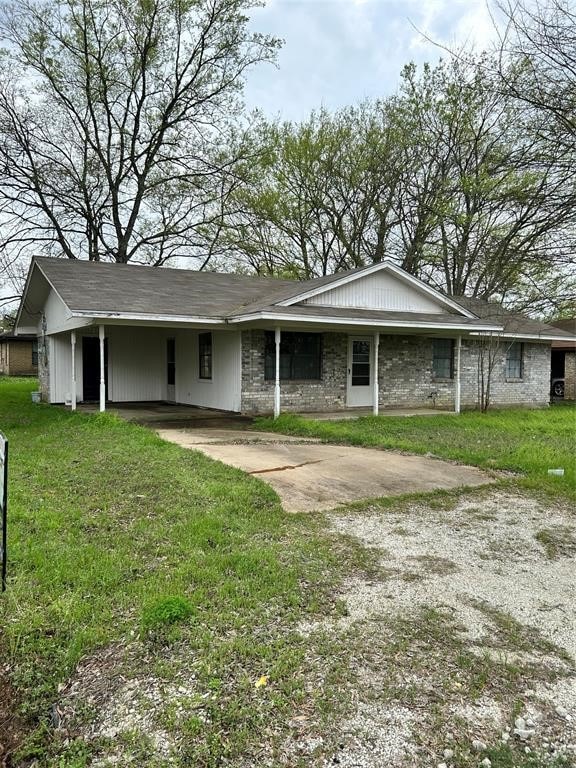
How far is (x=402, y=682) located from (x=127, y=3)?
26.6 m

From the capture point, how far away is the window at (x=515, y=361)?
17.7 m

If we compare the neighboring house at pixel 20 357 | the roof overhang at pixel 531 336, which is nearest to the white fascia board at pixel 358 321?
the roof overhang at pixel 531 336

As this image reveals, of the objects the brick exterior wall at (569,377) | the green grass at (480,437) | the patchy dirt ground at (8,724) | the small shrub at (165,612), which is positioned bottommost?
the patchy dirt ground at (8,724)

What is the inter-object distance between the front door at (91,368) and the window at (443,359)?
31.2 ft

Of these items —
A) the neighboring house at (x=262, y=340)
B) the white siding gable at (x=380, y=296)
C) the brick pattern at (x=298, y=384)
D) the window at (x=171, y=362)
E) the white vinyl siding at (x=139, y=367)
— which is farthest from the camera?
the window at (x=171, y=362)

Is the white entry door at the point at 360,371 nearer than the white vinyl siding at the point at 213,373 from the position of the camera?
No

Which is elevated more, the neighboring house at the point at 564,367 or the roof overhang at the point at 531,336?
the roof overhang at the point at 531,336

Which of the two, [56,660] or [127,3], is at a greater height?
[127,3]

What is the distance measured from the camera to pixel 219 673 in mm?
2635

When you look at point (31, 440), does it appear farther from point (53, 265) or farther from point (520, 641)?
point (520, 641)

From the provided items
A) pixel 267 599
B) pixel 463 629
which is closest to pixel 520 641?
pixel 463 629

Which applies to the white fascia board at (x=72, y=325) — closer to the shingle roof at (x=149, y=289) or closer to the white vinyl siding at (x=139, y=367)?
the white vinyl siding at (x=139, y=367)

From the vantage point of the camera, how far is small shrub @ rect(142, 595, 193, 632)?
10.1 feet

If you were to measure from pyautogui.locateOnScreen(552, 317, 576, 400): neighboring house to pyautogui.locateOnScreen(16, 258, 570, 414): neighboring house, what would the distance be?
3745 millimetres
